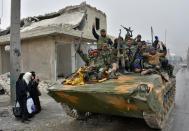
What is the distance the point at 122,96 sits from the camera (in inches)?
253

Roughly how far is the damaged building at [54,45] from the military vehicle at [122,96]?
1078cm

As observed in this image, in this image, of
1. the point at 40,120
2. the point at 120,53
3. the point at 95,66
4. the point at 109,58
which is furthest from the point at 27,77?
the point at 120,53

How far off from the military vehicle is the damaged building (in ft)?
35.4

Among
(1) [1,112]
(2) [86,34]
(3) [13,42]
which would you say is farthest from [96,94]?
(2) [86,34]

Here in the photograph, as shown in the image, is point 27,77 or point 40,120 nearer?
point 40,120

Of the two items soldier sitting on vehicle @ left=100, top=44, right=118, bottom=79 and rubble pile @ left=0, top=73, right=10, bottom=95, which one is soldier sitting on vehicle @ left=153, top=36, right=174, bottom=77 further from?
rubble pile @ left=0, top=73, right=10, bottom=95

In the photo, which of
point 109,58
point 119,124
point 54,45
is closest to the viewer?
point 119,124

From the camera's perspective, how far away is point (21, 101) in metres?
8.82

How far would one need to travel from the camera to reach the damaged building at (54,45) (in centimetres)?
1872

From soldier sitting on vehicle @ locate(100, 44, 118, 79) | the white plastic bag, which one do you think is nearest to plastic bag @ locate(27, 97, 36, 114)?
the white plastic bag

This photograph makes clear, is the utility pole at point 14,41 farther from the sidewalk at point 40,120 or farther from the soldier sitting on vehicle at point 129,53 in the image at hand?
the soldier sitting on vehicle at point 129,53

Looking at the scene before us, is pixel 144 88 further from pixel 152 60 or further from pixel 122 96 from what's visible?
pixel 152 60

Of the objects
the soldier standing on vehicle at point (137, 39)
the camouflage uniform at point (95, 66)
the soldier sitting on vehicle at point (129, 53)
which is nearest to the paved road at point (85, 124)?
the camouflage uniform at point (95, 66)

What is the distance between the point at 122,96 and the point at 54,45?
41.5 ft
